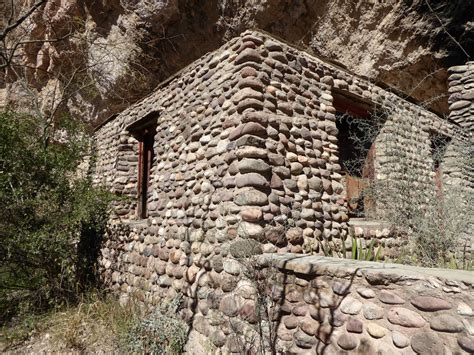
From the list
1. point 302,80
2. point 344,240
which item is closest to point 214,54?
point 302,80

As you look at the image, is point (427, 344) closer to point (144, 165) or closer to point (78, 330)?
point (78, 330)

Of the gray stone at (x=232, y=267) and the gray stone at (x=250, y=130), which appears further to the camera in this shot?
the gray stone at (x=250, y=130)

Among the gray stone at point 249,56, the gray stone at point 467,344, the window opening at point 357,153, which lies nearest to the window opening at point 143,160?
the gray stone at point 249,56

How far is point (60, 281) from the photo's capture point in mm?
4715

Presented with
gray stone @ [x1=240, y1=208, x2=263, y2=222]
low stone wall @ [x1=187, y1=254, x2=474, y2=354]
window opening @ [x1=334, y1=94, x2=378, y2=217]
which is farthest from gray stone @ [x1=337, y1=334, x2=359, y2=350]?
window opening @ [x1=334, y1=94, x2=378, y2=217]

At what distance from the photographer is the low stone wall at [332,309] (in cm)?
168

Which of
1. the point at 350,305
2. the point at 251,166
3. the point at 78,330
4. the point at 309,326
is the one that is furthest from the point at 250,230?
the point at 78,330

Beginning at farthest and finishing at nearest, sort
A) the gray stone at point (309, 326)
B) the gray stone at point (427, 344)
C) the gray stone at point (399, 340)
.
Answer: the gray stone at point (309, 326) → the gray stone at point (399, 340) → the gray stone at point (427, 344)

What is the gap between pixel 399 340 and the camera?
179 cm

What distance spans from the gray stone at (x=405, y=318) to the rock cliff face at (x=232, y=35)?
4679 mm

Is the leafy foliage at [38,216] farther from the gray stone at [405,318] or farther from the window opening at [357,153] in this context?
the gray stone at [405,318]

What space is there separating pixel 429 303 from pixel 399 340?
0.88 feet

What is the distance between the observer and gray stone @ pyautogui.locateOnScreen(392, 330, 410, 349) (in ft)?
5.80

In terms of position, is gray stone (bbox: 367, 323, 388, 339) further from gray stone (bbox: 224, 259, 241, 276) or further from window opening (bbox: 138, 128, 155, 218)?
window opening (bbox: 138, 128, 155, 218)
